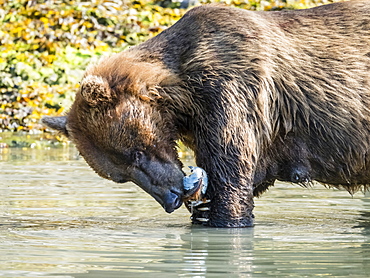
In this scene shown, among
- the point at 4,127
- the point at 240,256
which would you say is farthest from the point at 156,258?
the point at 4,127

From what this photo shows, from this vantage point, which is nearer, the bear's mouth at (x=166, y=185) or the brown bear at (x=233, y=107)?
the bear's mouth at (x=166, y=185)

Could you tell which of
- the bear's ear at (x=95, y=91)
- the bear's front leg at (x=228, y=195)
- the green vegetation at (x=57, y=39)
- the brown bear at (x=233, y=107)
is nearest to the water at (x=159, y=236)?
the bear's front leg at (x=228, y=195)

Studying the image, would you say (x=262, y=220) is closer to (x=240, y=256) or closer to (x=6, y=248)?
(x=240, y=256)

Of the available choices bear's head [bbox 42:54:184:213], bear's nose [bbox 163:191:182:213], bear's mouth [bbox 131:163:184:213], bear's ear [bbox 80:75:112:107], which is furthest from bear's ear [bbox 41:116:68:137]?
bear's nose [bbox 163:191:182:213]

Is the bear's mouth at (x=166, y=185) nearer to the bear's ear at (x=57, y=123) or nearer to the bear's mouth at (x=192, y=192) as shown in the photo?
the bear's mouth at (x=192, y=192)

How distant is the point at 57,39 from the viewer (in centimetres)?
1772

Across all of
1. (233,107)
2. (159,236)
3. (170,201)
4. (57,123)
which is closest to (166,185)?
(170,201)

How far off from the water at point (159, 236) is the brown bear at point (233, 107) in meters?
0.41

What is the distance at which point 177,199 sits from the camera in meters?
6.49

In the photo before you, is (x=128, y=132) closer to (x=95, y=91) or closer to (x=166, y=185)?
(x=95, y=91)

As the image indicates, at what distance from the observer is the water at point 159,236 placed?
16.6 ft

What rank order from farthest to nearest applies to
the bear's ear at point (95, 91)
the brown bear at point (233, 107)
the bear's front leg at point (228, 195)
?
the bear's front leg at point (228, 195), the brown bear at point (233, 107), the bear's ear at point (95, 91)

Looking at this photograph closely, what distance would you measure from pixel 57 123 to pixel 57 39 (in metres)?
11.0

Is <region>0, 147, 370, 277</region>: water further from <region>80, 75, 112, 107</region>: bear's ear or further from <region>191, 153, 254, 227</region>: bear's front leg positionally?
<region>80, 75, 112, 107</region>: bear's ear
